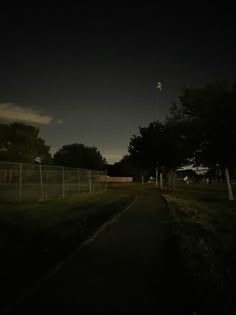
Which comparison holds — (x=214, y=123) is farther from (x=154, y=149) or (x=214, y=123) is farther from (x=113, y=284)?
(x=154, y=149)

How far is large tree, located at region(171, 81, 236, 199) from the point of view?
77.7 ft

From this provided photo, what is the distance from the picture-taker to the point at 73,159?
119 m

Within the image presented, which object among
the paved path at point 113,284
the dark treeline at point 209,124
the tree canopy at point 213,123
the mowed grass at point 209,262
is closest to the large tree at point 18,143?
the dark treeline at point 209,124

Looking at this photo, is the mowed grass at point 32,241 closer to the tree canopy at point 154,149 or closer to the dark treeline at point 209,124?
the dark treeline at point 209,124

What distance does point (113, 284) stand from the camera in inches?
233

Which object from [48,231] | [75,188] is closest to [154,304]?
[48,231]

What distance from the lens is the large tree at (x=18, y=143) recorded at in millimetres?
73375

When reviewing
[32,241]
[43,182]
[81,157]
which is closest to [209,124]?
[43,182]

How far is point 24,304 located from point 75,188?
2784cm

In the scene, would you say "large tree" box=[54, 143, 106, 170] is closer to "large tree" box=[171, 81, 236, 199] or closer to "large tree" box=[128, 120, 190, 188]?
"large tree" box=[128, 120, 190, 188]

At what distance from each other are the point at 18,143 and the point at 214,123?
58206 mm

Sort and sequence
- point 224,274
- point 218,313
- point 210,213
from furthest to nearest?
point 210,213
point 224,274
point 218,313

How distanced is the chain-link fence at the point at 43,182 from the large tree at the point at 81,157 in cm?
7972

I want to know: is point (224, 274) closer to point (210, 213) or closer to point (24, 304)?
point (24, 304)
